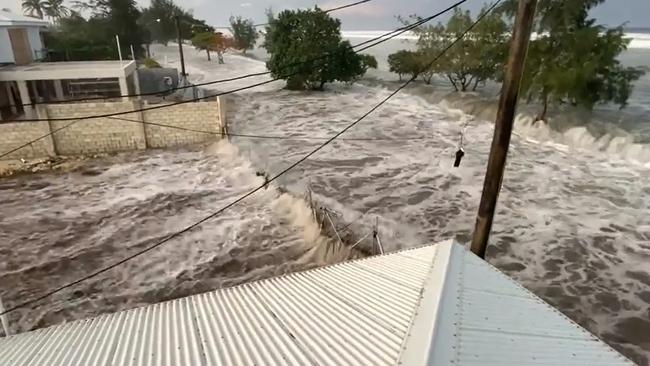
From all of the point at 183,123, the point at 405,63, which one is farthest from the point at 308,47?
the point at 183,123

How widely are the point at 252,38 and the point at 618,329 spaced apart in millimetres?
71349

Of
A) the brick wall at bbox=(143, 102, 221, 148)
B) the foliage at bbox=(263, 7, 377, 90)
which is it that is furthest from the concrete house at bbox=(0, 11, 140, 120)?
the foliage at bbox=(263, 7, 377, 90)

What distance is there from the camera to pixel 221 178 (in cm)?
1550

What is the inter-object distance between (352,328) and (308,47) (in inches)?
1175

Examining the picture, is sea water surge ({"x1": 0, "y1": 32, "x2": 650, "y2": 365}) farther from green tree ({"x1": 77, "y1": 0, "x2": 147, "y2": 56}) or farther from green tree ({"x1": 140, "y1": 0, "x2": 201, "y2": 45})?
green tree ({"x1": 140, "y1": 0, "x2": 201, "y2": 45})

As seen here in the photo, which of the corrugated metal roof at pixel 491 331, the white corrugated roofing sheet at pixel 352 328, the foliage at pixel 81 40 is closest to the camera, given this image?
the corrugated metal roof at pixel 491 331

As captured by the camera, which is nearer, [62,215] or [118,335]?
[118,335]

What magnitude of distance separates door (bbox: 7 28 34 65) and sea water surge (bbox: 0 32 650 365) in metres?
11.5

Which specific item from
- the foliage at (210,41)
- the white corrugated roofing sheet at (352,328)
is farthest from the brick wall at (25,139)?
the foliage at (210,41)

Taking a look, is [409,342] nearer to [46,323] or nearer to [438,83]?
[46,323]

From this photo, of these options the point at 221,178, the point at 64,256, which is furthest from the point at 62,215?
the point at 221,178

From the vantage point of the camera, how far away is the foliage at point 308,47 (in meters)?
31.3

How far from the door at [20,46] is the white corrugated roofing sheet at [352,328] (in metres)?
23.8

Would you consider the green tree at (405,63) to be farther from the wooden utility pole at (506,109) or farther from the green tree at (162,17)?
the green tree at (162,17)
